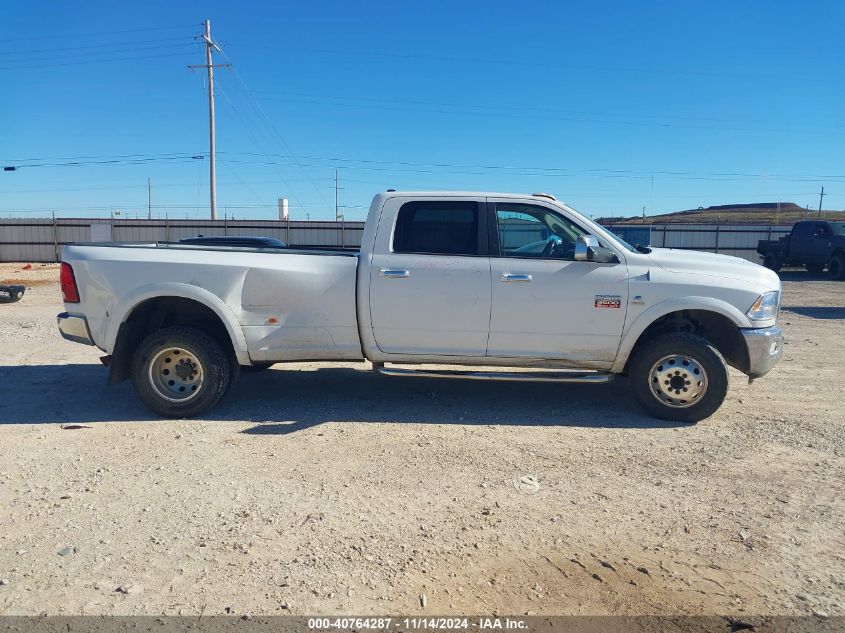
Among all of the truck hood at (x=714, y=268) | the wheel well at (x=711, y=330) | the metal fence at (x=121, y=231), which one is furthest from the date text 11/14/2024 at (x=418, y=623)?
the metal fence at (x=121, y=231)

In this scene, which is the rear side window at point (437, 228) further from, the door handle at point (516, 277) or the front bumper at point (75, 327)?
the front bumper at point (75, 327)

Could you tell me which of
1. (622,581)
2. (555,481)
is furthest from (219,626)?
(555,481)

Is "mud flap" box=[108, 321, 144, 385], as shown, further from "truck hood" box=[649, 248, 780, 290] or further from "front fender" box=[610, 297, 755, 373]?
"truck hood" box=[649, 248, 780, 290]

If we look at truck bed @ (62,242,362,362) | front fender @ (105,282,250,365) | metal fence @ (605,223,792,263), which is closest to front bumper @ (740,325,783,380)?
truck bed @ (62,242,362,362)

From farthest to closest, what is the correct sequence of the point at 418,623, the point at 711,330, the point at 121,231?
1. the point at 121,231
2. the point at 711,330
3. the point at 418,623

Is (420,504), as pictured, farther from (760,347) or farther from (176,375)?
(760,347)

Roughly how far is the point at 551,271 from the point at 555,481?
1981mm

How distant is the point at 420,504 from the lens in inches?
161

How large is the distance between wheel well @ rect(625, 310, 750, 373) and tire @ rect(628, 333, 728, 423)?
194 mm

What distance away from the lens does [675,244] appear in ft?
96.4

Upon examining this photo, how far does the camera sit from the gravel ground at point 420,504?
3162mm

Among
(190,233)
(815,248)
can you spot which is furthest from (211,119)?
(815,248)

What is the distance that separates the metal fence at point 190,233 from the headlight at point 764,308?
75.8 ft

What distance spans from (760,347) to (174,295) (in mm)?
5161
